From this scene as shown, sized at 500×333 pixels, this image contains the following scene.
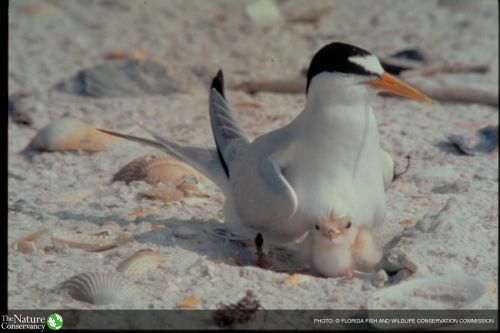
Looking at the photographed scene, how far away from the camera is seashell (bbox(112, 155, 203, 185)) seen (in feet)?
14.6

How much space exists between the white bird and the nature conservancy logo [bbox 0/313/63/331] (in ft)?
3.09

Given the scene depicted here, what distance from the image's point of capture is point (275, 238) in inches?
149

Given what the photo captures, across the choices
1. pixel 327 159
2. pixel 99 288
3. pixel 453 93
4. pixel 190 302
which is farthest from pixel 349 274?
pixel 453 93

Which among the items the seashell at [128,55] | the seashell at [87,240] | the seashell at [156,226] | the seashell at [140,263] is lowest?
the seashell at [140,263]

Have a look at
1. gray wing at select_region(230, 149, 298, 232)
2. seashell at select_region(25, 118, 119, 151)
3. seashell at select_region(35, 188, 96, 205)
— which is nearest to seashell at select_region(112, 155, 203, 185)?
seashell at select_region(35, 188, 96, 205)

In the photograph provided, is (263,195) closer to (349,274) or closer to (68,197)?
(349,274)

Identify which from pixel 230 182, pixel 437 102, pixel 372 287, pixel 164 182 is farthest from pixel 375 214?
pixel 437 102

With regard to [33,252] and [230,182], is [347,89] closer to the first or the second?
[230,182]

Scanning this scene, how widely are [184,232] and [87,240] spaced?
1.29 feet

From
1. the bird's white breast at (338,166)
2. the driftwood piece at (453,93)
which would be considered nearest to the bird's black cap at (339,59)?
the bird's white breast at (338,166)

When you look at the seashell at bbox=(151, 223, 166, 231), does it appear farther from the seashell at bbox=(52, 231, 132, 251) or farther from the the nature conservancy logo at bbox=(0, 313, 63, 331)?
the the nature conservancy logo at bbox=(0, 313, 63, 331)

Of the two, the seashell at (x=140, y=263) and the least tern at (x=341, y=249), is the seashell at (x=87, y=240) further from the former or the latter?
the least tern at (x=341, y=249)

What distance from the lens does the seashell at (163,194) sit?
14.0 ft

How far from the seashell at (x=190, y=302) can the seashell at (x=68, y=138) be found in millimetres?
1862
